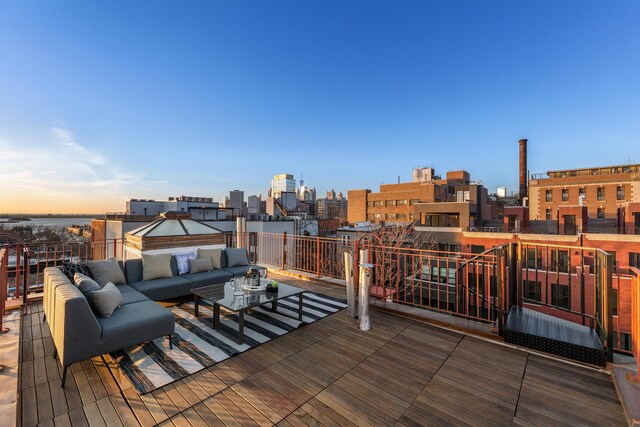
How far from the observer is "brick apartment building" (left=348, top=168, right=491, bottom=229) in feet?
79.4

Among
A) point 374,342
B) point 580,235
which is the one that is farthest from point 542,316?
point 580,235

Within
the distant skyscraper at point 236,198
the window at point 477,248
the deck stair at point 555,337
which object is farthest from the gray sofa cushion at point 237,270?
the distant skyscraper at point 236,198

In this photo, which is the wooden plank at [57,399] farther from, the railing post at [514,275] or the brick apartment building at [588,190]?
the brick apartment building at [588,190]

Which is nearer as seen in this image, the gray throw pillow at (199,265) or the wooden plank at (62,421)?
the wooden plank at (62,421)

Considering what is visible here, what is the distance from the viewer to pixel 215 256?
17.0ft

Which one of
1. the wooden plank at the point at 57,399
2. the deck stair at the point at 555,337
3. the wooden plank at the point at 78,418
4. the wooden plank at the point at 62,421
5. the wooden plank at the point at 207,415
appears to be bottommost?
the wooden plank at the point at 207,415

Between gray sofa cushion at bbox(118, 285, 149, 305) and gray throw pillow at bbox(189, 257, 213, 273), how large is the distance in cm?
102

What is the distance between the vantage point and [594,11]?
8.17 metres

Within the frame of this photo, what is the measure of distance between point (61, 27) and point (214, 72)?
3830 mm

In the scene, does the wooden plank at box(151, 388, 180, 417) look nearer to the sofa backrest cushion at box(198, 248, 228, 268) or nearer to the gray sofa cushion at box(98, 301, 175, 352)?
the gray sofa cushion at box(98, 301, 175, 352)

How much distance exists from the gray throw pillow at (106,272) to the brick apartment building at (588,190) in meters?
32.9

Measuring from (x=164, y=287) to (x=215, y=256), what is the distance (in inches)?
49.5

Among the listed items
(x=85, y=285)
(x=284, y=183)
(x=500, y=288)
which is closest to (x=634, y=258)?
(x=500, y=288)

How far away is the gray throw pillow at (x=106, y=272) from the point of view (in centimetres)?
374
